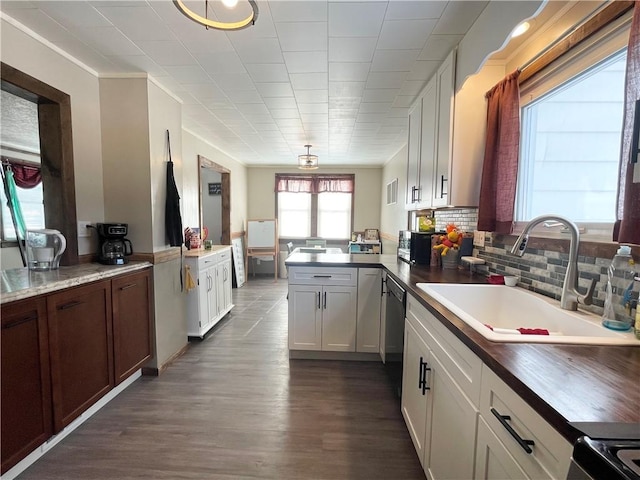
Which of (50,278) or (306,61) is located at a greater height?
(306,61)

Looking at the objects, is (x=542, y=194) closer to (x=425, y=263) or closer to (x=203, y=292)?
(x=425, y=263)

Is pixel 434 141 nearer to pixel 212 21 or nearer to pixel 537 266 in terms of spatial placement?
pixel 537 266

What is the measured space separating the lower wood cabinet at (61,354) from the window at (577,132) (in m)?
2.72

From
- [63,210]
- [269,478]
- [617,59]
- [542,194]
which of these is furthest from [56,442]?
[617,59]

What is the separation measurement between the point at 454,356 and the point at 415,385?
0.63 metres

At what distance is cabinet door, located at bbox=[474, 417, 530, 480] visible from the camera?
743mm

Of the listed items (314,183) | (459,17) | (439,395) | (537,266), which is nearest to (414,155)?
(459,17)

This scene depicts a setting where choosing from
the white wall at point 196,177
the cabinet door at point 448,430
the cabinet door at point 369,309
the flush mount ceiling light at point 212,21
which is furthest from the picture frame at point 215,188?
the cabinet door at point 448,430

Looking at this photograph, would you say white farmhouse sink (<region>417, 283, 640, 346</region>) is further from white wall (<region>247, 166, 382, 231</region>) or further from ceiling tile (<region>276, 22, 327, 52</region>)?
white wall (<region>247, 166, 382, 231</region>)

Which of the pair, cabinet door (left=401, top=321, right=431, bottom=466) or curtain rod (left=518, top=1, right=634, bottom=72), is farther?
cabinet door (left=401, top=321, right=431, bottom=466)

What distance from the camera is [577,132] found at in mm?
1434

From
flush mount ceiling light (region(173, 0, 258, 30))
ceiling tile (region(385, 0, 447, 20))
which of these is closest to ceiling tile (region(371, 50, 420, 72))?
ceiling tile (region(385, 0, 447, 20))

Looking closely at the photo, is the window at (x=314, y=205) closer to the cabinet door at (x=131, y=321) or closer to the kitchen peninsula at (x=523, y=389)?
the cabinet door at (x=131, y=321)

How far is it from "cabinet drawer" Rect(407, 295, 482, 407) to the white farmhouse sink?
0.09 meters
